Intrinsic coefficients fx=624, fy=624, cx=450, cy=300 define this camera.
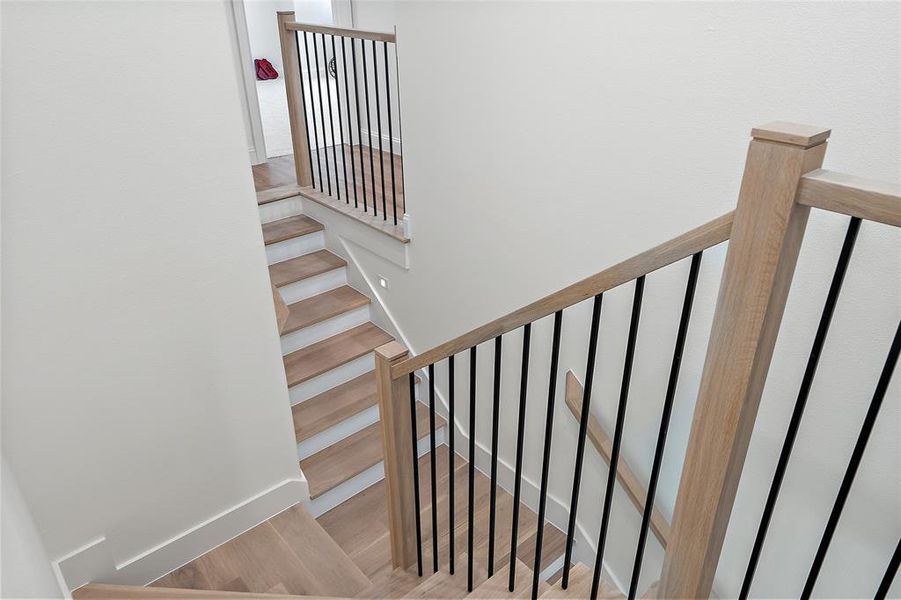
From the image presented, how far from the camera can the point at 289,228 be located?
447cm

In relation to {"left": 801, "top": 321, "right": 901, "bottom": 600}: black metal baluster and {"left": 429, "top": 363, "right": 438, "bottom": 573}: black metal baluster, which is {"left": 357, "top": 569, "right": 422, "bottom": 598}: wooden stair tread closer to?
{"left": 429, "top": 363, "right": 438, "bottom": 573}: black metal baluster

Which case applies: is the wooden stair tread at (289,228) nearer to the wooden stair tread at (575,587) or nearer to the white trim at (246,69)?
the white trim at (246,69)

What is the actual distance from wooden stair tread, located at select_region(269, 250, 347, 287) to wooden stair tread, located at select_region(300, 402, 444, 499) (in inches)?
44.2

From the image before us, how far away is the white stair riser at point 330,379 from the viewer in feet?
12.3

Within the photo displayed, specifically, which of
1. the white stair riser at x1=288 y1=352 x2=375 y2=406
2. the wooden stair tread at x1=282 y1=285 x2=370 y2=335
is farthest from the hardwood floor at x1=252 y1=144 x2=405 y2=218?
the white stair riser at x1=288 y1=352 x2=375 y2=406

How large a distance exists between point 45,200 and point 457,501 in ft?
8.28

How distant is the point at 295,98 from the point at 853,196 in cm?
402

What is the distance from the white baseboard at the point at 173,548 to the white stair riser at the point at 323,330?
1.21m

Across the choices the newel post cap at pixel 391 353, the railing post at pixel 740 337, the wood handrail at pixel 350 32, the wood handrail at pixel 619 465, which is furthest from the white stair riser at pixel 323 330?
the railing post at pixel 740 337

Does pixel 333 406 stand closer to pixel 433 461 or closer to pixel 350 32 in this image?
pixel 433 461

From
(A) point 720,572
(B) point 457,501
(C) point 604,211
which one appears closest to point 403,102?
(C) point 604,211

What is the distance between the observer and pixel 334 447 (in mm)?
3637

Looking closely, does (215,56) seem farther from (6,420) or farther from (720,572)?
(720,572)

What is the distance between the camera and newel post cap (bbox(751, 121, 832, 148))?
894 mm
